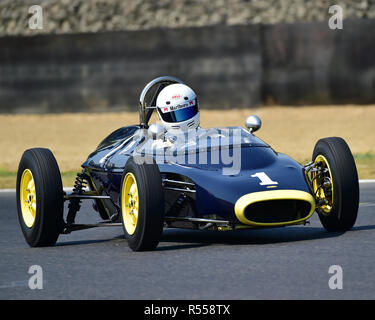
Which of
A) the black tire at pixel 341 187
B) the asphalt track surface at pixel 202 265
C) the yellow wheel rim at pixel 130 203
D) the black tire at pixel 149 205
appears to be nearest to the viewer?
the asphalt track surface at pixel 202 265

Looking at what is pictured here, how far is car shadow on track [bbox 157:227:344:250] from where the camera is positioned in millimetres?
8766

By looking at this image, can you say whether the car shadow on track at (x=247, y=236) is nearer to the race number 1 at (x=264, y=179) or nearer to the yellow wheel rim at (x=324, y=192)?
the yellow wheel rim at (x=324, y=192)

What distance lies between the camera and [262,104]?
20906 mm

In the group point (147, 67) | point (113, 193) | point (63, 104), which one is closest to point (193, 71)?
point (147, 67)

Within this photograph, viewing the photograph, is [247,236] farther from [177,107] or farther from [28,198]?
[28,198]

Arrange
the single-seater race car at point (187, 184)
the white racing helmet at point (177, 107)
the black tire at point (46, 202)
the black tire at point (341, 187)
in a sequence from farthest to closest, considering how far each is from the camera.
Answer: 1. the white racing helmet at point (177, 107)
2. the black tire at point (46, 202)
3. the black tire at point (341, 187)
4. the single-seater race car at point (187, 184)

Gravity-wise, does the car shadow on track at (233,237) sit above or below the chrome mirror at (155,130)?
below

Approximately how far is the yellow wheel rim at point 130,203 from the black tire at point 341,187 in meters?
1.67

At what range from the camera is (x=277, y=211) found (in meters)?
8.20

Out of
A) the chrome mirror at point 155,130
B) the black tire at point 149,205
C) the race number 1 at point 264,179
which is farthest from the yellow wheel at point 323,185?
the black tire at point 149,205

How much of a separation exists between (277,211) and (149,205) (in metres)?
1.04

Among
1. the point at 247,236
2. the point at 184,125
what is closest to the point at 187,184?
the point at 247,236

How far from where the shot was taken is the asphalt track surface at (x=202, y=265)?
6680mm
